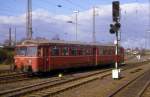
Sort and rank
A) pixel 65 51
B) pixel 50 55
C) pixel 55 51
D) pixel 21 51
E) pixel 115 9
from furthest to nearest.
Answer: pixel 65 51 < pixel 55 51 < pixel 21 51 < pixel 50 55 < pixel 115 9

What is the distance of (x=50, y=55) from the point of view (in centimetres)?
3041

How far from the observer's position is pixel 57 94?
60.0ft

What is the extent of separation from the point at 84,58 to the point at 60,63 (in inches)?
254

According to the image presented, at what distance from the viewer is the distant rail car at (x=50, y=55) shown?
95.9 ft

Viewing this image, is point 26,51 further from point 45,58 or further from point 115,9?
point 115,9

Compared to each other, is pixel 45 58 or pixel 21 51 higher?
pixel 21 51

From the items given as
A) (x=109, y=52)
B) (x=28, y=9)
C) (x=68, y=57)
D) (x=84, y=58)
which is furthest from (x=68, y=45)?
(x=109, y=52)

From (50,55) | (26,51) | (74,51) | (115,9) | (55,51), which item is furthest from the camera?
(74,51)

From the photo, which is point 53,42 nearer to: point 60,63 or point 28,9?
point 60,63

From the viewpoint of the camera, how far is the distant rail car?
29234mm

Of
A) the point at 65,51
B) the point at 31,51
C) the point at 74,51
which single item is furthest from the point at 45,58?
the point at 74,51

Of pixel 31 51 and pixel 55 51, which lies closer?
pixel 31 51

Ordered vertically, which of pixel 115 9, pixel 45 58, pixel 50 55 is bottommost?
pixel 45 58

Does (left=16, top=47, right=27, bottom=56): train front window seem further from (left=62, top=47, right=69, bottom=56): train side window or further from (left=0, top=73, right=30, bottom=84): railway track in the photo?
(left=62, top=47, right=69, bottom=56): train side window
